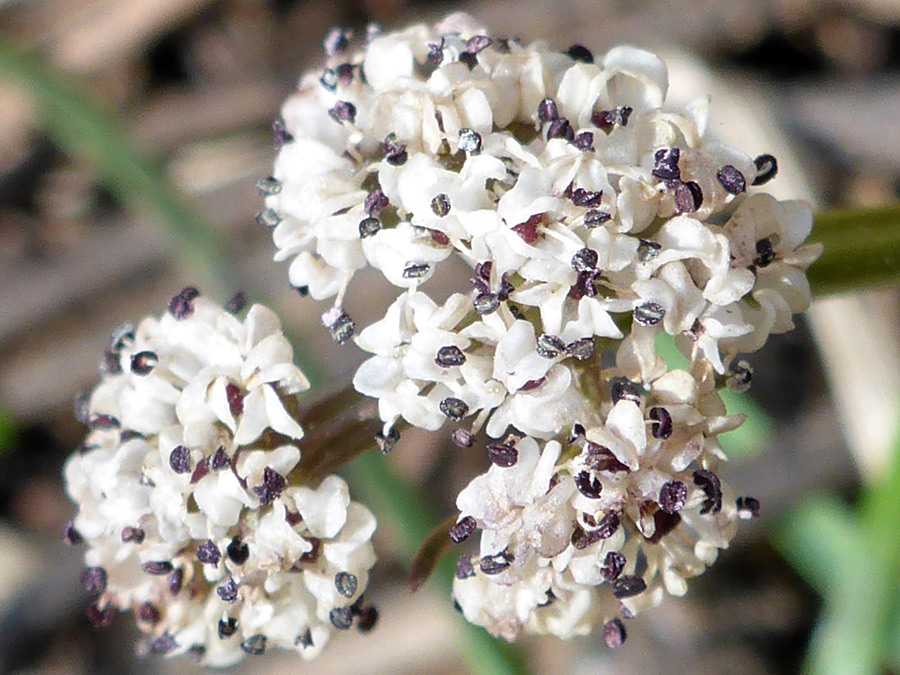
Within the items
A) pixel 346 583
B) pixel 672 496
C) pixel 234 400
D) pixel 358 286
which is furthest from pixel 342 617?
pixel 358 286

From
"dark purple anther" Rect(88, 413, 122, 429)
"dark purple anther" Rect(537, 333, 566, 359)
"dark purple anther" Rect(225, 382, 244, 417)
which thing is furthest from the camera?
"dark purple anther" Rect(88, 413, 122, 429)

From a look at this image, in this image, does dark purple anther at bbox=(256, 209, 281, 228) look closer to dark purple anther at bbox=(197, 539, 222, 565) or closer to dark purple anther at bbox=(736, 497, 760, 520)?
dark purple anther at bbox=(197, 539, 222, 565)

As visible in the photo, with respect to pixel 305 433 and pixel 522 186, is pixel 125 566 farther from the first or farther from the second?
pixel 522 186

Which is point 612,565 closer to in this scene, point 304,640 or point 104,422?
point 304,640

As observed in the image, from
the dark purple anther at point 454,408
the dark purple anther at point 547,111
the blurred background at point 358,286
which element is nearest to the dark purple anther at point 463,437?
the dark purple anther at point 454,408

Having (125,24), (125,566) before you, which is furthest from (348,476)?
(125,24)

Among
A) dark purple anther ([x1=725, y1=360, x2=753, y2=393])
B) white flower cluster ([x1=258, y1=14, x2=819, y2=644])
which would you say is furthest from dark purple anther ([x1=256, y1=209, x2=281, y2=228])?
dark purple anther ([x1=725, y1=360, x2=753, y2=393])
